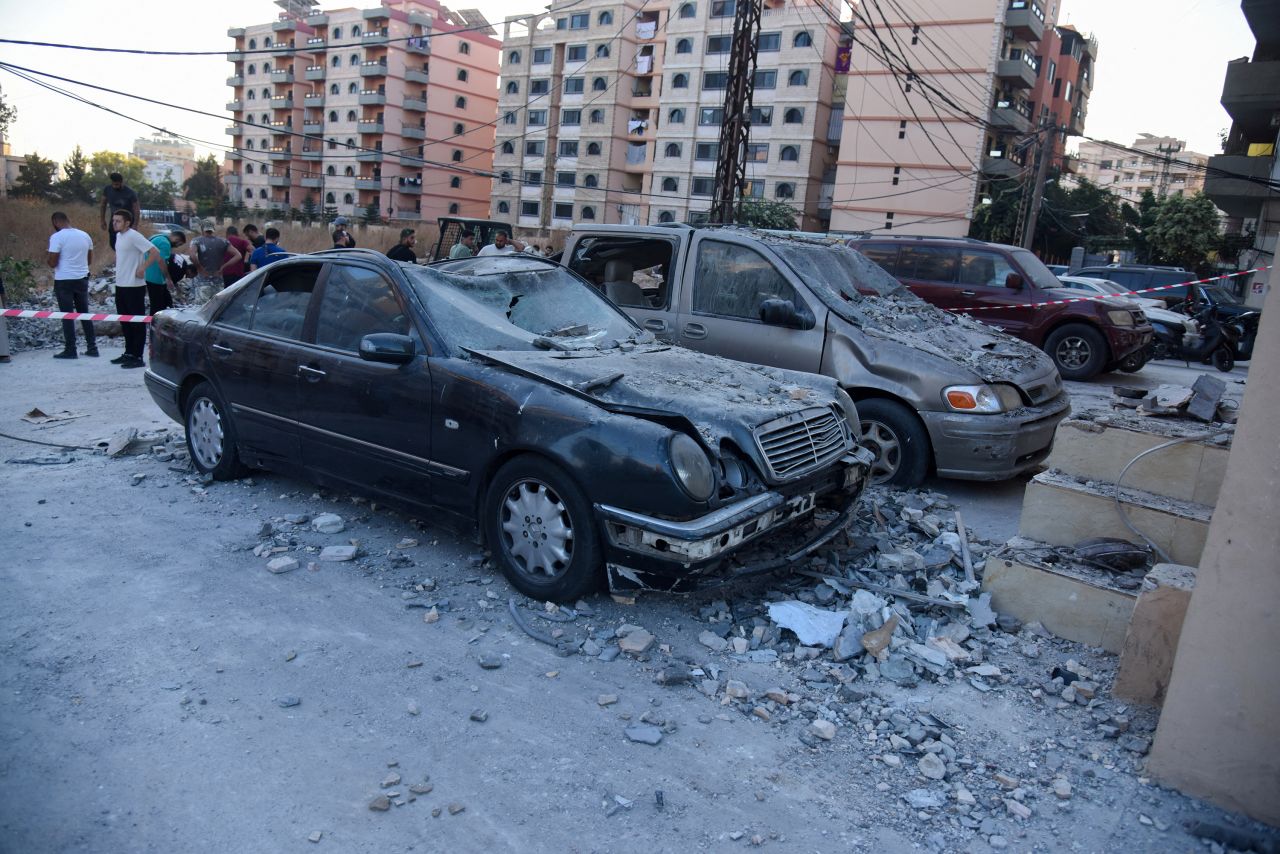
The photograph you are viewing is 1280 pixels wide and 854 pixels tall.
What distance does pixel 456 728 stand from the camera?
323 cm

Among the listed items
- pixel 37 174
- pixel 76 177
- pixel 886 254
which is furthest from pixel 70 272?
pixel 76 177

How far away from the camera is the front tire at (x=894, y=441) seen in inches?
239

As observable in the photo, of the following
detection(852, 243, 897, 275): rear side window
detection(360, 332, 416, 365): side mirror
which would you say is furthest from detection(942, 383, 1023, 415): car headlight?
detection(852, 243, 897, 275): rear side window

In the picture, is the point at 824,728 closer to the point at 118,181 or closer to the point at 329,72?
the point at 118,181

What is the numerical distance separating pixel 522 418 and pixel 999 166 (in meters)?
48.0

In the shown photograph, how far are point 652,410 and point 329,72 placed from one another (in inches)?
3289

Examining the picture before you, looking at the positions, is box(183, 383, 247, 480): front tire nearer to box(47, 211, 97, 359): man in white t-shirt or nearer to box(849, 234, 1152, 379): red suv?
box(47, 211, 97, 359): man in white t-shirt

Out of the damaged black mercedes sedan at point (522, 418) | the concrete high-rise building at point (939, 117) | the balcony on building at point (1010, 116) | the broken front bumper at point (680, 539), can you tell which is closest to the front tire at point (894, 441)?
the damaged black mercedes sedan at point (522, 418)

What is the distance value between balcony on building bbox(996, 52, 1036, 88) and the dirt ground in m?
50.5

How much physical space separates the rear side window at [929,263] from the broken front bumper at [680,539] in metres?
9.28

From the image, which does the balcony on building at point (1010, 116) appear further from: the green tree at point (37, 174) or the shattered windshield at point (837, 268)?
the green tree at point (37, 174)

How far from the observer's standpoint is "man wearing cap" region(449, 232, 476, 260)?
1385 cm

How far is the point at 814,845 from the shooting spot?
2697 mm

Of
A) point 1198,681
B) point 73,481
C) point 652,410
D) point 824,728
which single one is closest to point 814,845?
point 824,728
